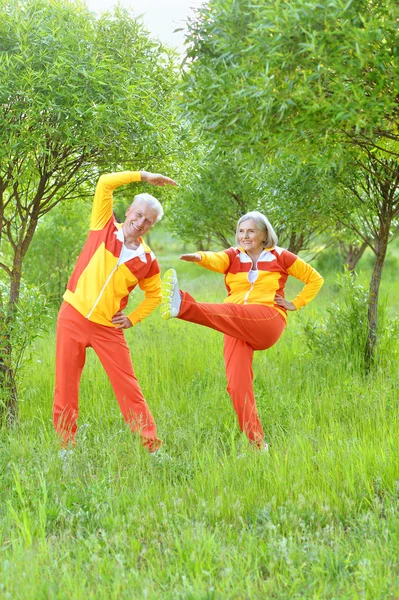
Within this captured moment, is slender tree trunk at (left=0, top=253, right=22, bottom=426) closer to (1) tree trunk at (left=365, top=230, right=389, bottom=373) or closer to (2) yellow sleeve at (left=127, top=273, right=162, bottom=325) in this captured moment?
(2) yellow sleeve at (left=127, top=273, right=162, bottom=325)

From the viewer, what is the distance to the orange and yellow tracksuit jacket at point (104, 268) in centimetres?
508

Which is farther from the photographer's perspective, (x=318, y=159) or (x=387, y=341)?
(x=387, y=341)

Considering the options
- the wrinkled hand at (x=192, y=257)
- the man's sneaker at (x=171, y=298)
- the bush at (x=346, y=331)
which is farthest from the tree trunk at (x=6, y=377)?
the bush at (x=346, y=331)

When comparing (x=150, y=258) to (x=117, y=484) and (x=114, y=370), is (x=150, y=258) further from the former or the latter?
(x=117, y=484)

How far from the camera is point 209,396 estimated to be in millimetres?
6699

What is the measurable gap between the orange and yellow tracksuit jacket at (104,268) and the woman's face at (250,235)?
2.60ft

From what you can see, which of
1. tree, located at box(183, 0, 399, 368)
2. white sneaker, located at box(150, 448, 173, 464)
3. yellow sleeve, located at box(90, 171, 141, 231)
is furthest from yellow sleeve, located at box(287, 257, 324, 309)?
white sneaker, located at box(150, 448, 173, 464)

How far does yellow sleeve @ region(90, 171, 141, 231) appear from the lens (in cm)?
510

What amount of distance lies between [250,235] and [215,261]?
0.38m

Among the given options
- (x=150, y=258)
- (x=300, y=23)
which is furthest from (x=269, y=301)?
(x=300, y=23)

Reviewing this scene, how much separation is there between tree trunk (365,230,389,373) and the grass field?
29.4 inches

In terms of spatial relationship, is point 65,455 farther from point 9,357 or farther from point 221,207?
point 221,207

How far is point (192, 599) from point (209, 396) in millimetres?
3422

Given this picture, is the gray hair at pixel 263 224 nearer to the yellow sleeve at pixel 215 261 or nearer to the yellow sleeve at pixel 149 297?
the yellow sleeve at pixel 215 261
